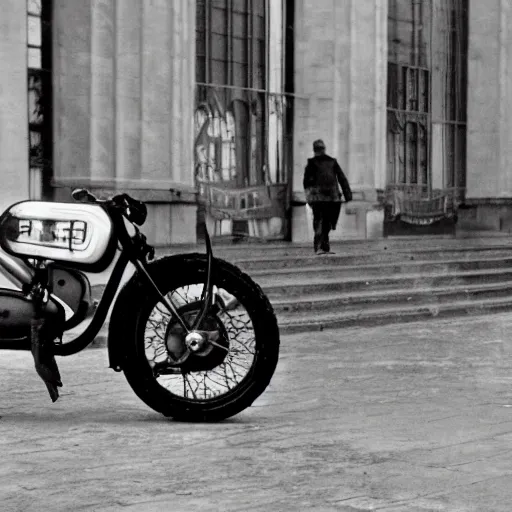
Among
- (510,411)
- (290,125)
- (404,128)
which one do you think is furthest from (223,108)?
(510,411)

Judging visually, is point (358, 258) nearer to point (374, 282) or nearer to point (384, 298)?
A: point (374, 282)

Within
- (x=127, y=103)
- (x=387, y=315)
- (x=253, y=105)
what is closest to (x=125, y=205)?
(x=387, y=315)

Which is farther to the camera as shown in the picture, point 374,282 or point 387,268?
point 387,268

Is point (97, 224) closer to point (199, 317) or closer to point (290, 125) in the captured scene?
point (199, 317)

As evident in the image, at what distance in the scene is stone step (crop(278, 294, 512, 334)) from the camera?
12523mm

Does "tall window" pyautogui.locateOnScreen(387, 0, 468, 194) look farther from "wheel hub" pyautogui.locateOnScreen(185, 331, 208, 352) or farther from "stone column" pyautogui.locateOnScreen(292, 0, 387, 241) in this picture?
"wheel hub" pyautogui.locateOnScreen(185, 331, 208, 352)

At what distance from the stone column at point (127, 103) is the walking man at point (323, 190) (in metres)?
1.69

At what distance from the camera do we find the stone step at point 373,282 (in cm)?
1380

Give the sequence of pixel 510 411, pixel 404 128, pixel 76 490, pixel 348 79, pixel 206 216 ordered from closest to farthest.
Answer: pixel 76 490 < pixel 510 411 < pixel 206 216 < pixel 348 79 < pixel 404 128

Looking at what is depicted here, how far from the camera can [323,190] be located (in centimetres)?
1716

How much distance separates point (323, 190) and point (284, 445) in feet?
36.1

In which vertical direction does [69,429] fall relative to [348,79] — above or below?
below

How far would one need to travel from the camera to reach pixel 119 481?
546 centimetres

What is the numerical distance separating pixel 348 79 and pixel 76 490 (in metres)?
16.0
